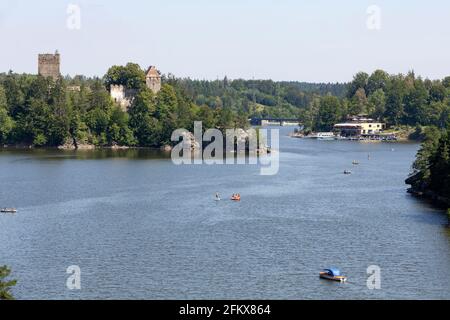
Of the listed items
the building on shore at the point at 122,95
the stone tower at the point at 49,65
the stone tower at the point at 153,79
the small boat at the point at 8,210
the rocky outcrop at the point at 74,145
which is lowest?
the small boat at the point at 8,210

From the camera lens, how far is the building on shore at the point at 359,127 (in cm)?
13812

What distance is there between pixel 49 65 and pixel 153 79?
50.2 ft

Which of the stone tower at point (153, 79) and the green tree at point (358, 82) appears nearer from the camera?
the stone tower at point (153, 79)

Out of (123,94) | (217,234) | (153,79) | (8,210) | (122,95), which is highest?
(153,79)

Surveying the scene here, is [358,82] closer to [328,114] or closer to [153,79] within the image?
[328,114]

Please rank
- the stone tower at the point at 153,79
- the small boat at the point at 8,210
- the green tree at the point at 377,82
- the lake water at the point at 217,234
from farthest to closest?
the green tree at the point at 377,82
the stone tower at the point at 153,79
the small boat at the point at 8,210
the lake water at the point at 217,234

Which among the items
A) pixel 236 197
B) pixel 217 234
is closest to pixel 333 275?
pixel 217 234

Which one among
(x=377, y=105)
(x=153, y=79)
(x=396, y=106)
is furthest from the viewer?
(x=377, y=105)

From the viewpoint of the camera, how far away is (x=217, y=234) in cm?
3919

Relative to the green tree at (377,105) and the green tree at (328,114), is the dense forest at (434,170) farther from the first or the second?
the green tree at (377,105)

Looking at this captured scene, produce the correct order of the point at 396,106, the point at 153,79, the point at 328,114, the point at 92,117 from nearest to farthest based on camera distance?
the point at 92,117 < the point at 153,79 < the point at 396,106 < the point at 328,114

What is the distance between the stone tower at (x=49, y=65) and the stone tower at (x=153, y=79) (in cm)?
1321

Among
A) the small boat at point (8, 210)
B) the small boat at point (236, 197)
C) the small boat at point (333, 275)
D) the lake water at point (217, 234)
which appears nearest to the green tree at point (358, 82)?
the lake water at point (217, 234)
